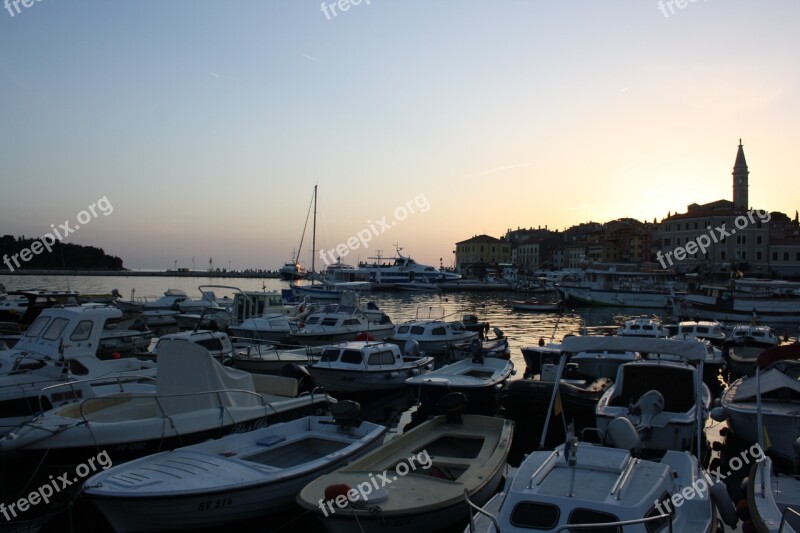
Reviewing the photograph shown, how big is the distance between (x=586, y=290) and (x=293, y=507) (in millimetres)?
72503

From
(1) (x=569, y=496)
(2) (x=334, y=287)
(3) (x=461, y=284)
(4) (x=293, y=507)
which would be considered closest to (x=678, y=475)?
(1) (x=569, y=496)

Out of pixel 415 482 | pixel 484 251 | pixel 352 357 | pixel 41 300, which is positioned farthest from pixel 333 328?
pixel 484 251

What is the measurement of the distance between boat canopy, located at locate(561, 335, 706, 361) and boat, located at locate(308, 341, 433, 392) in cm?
907

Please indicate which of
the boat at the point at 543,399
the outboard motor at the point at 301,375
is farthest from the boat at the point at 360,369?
the boat at the point at 543,399

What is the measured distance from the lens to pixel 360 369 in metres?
19.7

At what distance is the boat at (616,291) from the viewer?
7419cm

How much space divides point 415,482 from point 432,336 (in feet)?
63.9

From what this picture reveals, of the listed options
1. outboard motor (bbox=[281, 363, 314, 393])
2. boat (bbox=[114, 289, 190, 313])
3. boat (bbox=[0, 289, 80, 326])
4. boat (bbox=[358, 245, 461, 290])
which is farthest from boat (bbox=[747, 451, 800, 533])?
boat (bbox=[358, 245, 461, 290])

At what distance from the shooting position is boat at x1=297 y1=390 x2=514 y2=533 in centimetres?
816

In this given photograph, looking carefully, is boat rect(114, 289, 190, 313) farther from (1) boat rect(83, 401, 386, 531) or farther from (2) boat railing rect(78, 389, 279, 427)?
(1) boat rect(83, 401, 386, 531)

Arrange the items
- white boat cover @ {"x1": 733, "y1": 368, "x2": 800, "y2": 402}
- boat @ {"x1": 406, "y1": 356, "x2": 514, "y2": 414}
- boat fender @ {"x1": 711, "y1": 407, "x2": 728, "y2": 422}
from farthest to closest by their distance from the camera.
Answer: boat @ {"x1": 406, "y1": 356, "x2": 514, "y2": 414} < boat fender @ {"x1": 711, "y1": 407, "x2": 728, "y2": 422} < white boat cover @ {"x1": 733, "y1": 368, "x2": 800, "y2": 402}

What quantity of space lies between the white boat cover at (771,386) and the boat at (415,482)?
22.5ft

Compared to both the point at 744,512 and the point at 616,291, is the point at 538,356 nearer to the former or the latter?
the point at 744,512

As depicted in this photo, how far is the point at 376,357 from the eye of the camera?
66.7ft
